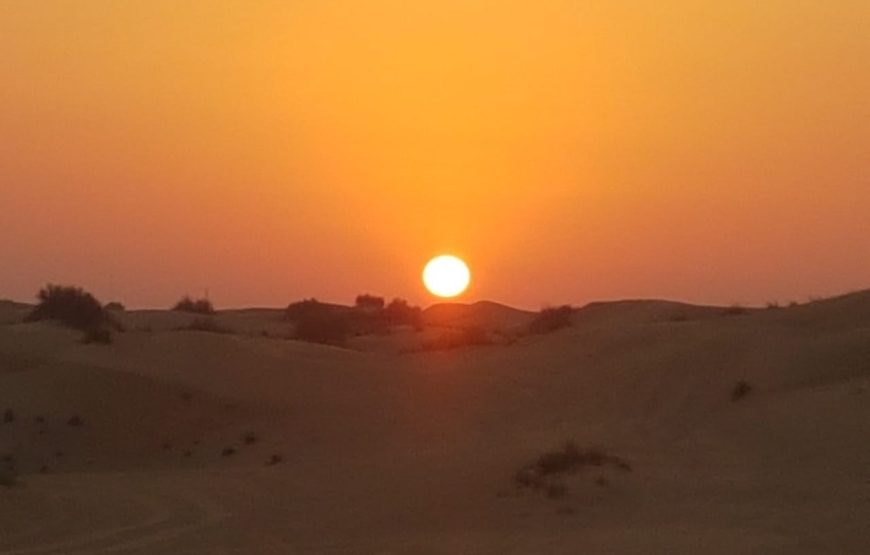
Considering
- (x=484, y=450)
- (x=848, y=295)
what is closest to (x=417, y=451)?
(x=484, y=450)

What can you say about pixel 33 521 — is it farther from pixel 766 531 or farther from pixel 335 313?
pixel 335 313

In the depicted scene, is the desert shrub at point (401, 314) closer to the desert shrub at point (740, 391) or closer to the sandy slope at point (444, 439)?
the sandy slope at point (444, 439)

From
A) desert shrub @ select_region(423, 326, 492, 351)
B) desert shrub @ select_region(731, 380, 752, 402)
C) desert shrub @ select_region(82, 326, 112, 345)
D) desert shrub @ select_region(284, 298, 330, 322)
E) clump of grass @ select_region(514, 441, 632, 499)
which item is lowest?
clump of grass @ select_region(514, 441, 632, 499)

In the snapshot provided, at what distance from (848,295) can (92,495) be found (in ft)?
70.4

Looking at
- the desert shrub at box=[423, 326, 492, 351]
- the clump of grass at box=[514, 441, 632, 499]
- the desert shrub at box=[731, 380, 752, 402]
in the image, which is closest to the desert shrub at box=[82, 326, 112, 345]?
the desert shrub at box=[423, 326, 492, 351]

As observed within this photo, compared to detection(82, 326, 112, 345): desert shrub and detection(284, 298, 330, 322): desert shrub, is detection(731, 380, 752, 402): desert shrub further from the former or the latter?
detection(284, 298, 330, 322): desert shrub

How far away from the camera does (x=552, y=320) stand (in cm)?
4844

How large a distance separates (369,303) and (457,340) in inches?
1159

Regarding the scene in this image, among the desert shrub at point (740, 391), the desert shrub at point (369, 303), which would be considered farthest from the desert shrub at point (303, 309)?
the desert shrub at point (740, 391)

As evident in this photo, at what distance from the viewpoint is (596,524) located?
1711 cm

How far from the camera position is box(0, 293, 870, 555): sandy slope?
16.8 m

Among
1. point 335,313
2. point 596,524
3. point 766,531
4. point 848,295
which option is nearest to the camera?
point 766,531

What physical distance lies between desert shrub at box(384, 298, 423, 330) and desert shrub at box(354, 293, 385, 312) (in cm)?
74

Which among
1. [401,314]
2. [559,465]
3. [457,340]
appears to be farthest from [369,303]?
[559,465]
